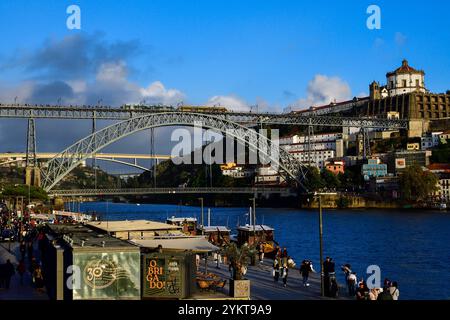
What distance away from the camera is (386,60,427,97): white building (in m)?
102

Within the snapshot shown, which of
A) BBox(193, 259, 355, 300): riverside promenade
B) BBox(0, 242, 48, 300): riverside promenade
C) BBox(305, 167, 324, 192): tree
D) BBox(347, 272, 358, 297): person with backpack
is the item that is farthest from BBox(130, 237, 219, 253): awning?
BBox(305, 167, 324, 192): tree

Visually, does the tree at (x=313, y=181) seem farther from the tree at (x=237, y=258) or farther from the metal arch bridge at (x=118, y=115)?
the tree at (x=237, y=258)

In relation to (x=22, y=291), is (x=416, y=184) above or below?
above

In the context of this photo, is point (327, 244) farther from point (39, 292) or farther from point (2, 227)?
point (39, 292)

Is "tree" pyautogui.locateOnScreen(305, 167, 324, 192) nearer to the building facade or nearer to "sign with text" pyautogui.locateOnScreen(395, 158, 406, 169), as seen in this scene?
the building facade

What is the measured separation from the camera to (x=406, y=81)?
337 ft

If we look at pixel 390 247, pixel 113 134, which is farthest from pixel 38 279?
pixel 113 134

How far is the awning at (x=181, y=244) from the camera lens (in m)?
15.3

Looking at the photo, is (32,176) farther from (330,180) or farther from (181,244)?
(181,244)

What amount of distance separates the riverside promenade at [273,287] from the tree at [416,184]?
56848mm

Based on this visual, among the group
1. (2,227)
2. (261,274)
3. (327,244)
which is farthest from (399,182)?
(261,274)

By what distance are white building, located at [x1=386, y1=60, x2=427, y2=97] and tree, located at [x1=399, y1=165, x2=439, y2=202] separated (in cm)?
3046

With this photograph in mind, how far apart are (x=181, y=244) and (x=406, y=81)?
92.3m

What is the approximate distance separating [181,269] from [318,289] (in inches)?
182
